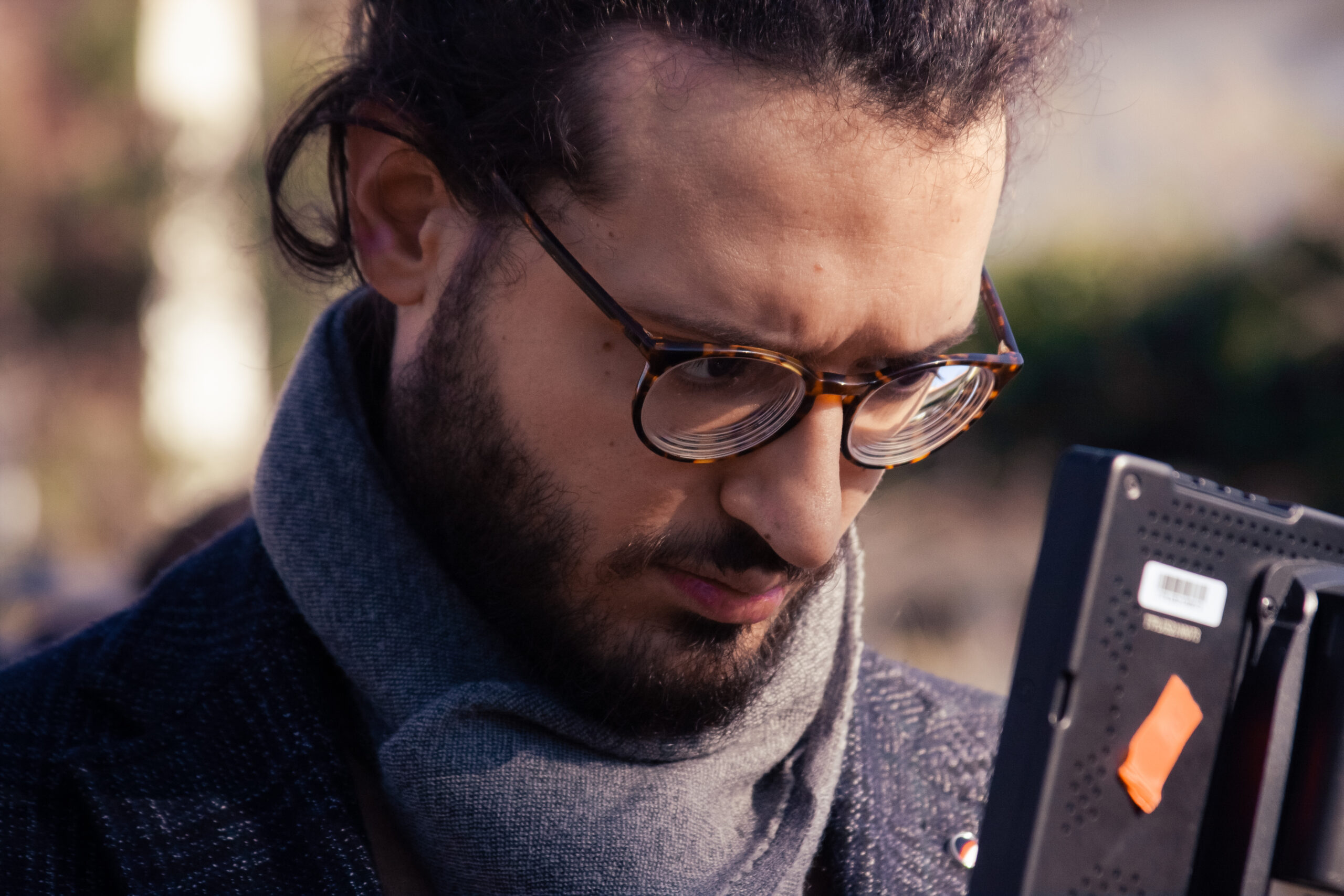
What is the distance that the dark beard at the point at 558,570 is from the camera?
165 centimetres

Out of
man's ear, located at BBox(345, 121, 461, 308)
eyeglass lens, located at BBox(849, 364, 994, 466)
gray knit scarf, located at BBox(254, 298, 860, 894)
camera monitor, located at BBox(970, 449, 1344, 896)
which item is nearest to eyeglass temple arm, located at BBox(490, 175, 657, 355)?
man's ear, located at BBox(345, 121, 461, 308)

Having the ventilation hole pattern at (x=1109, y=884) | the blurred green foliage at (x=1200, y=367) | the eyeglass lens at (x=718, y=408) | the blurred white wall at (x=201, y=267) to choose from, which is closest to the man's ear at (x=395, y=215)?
the eyeglass lens at (x=718, y=408)

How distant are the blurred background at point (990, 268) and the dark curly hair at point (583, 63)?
35cm

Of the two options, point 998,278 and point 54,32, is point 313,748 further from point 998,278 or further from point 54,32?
point 54,32

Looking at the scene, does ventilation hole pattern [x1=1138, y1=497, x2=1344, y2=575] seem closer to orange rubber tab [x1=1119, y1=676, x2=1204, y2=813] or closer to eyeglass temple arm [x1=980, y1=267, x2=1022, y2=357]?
orange rubber tab [x1=1119, y1=676, x2=1204, y2=813]

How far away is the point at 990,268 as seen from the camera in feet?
24.7

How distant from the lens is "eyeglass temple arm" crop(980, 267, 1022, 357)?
5.97 ft

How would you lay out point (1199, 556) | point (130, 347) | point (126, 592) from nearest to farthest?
point (1199, 556)
point (126, 592)
point (130, 347)

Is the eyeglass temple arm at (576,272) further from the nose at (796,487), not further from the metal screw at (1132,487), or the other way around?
the metal screw at (1132,487)

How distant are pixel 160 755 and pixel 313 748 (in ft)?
0.66

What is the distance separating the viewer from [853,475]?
169cm

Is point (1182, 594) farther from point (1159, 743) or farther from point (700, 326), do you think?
point (700, 326)

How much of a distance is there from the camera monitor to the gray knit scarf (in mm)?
666

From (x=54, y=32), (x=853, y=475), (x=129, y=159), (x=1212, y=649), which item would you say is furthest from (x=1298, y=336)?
(x=54, y=32)
